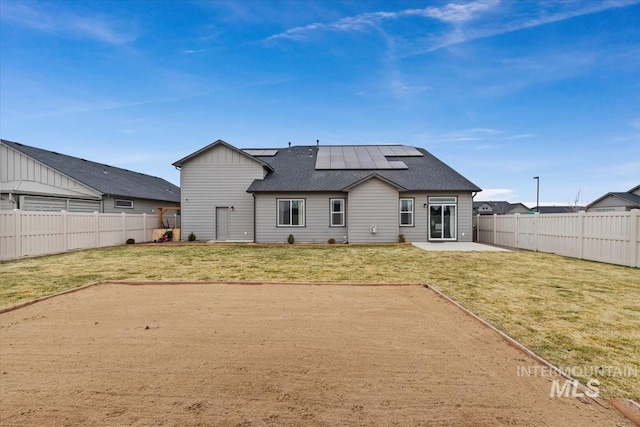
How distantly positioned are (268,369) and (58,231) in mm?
14244

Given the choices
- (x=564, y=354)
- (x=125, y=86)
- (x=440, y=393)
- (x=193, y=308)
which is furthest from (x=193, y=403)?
(x=125, y=86)

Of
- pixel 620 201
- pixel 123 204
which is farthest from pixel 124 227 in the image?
pixel 620 201

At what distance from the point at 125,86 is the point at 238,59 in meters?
6.87

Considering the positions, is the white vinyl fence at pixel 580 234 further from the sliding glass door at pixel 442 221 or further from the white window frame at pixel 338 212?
the white window frame at pixel 338 212

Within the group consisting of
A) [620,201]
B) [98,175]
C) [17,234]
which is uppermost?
[98,175]

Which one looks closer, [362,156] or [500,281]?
[500,281]

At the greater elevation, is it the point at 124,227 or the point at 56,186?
the point at 56,186

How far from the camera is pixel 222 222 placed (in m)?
18.5

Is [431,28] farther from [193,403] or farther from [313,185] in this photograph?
[193,403]

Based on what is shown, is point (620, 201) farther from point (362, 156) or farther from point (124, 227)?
point (124, 227)

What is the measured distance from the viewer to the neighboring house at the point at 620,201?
96.2 ft

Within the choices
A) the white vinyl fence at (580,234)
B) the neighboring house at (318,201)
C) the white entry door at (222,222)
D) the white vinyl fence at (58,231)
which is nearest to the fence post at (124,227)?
the white vinyl fence at (58,231)

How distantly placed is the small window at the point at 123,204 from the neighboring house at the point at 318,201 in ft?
20.4

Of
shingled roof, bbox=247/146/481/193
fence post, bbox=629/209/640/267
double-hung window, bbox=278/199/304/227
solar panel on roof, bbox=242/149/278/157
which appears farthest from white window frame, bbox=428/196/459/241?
solar panel on roof, bbox=242/149/278/157
